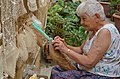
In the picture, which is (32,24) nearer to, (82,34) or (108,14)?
(82,34)

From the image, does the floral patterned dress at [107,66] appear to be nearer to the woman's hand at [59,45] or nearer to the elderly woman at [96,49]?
the elderly woman at [96,49]

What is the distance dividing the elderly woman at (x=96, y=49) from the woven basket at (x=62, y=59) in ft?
0.15

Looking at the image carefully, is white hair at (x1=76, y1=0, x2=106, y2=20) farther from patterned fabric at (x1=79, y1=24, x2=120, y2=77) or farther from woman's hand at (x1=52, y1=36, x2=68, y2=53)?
woman's hand at (x1=52, y1=36, x2=68, y2=53)

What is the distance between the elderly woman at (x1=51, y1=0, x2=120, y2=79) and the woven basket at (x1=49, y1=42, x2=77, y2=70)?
0.05 m

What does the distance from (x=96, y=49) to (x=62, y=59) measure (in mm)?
338

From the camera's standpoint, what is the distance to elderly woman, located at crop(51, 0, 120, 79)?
256cm

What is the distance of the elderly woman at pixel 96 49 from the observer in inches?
101

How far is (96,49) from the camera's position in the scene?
2.55 metres

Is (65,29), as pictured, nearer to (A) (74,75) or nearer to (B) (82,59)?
(A) (74,75)

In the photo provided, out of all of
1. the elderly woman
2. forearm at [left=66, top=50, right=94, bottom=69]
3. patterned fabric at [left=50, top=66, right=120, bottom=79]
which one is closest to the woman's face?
the elderly woman

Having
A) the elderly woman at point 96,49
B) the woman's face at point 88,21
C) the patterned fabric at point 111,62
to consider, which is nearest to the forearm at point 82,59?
the elderly woman at point 96,49

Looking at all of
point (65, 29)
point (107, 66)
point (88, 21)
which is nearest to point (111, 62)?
point (107, 66)

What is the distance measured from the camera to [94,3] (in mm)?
2619

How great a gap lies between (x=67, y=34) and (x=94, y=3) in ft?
9.08
